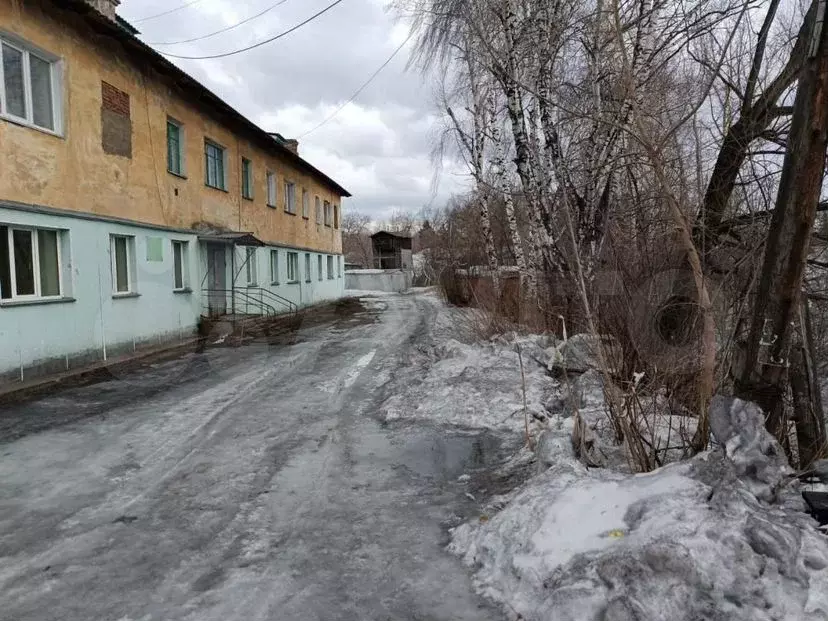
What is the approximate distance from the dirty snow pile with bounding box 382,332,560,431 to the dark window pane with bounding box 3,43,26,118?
Result: 7.13 meters

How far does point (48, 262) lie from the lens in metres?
8.91

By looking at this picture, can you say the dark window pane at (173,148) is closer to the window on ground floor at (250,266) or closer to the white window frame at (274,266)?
the window on ground floor at (250,266)

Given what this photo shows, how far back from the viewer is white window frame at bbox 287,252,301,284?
22005 millimetres

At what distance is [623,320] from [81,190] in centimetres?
905

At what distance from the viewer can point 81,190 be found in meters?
Answer: 9.50

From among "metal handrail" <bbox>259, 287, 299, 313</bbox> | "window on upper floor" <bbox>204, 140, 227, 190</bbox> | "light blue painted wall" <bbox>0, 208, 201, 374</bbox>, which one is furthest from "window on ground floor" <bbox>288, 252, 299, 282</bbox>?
"light blue painted wall" <bbox>0, 208, 201, 374</bbox>

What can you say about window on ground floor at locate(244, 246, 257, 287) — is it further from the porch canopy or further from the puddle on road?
the puddle on road

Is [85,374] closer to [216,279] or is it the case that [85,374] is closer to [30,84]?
[30,84]

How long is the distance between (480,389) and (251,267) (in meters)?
12.4

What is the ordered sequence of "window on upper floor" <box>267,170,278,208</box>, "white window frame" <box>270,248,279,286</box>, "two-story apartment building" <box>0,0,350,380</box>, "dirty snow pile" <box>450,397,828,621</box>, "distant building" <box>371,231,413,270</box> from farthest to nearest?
"distant building" <box>371,231,413,270</box>, "window on upper floor" <box>267,170,278,208</box>, "white window frame" <box>270,248,279,286</box>, "two-story apartment building" <box>0,0,350,380</box>, "dirty snow pile" <box>450,397,828,621</box>

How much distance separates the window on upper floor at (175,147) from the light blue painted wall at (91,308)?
5.27 feet

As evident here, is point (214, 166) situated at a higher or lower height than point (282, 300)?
higher

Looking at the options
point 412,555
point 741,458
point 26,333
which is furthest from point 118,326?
point 741,458

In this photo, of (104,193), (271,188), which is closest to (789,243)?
(104,193)
